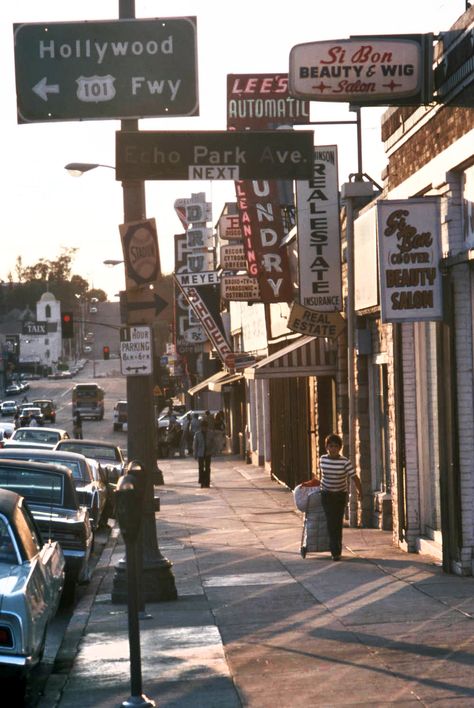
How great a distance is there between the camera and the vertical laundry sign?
2072 cm

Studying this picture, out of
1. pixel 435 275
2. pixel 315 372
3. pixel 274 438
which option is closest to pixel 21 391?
pixel 274 438

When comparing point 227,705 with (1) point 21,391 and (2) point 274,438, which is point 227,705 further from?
(1) point 21,391

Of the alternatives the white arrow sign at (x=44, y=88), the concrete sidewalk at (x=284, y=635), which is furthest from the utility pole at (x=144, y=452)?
the white arrow sign at (x=44, y=88)

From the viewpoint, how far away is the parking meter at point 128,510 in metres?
8.67

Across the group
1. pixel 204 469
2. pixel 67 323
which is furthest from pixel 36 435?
pixel 67 323

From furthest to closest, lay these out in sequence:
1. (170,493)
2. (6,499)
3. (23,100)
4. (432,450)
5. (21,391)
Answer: (21,391) < (170,493) < (432,450) < (23,100) < (6,499)

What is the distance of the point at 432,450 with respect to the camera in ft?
53.2

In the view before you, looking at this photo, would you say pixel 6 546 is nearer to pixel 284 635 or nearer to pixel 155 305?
pixel 284 635

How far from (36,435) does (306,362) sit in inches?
570

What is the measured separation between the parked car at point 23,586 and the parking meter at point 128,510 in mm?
854

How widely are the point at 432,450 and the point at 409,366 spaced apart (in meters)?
1.11

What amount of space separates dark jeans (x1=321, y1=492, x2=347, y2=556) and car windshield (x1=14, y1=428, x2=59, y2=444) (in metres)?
19.5

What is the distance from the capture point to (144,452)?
1317 cm

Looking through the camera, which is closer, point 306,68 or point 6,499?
point 6,499
